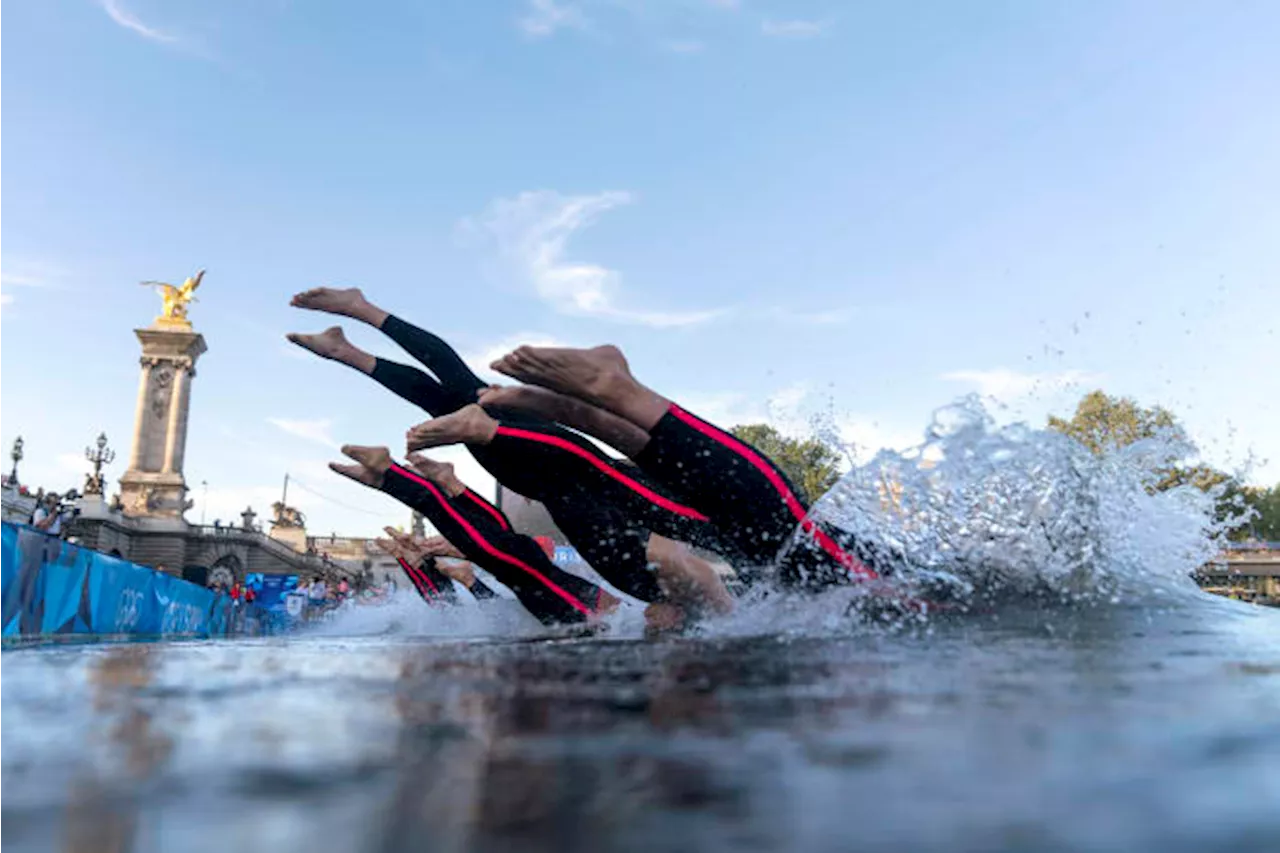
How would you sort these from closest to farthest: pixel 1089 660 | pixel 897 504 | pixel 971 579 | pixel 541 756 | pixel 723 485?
1. pixel 541 756
2. pixel 1089 660
3. pixel 723 485
4. pixel 971 579
5. pixel 897 504

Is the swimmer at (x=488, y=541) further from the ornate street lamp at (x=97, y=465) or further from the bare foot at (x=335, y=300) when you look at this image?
the ornate street lamp at (x=97, y=465)

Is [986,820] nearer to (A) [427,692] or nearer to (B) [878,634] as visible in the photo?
(A) [427,692]

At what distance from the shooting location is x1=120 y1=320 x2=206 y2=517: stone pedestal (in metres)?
44.7

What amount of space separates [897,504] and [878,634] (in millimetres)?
1110

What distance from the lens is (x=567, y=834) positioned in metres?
0.67

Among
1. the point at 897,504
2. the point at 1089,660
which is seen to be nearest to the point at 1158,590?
the point at 897,504

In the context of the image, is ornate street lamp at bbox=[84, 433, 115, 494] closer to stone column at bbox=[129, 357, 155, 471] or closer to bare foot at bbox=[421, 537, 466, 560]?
stone column at bbox=[129, 357, 155, 471]

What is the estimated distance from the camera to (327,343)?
18.8 feet

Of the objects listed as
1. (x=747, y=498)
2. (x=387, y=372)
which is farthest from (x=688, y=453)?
(x=387, y=372)

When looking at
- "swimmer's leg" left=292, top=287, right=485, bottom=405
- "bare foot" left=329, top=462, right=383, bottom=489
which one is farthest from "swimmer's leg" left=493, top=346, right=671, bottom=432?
"bare foot" left=329, top=462, right=383, bottom=489

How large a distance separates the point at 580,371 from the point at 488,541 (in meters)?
3.76

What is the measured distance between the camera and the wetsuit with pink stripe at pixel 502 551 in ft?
21.1

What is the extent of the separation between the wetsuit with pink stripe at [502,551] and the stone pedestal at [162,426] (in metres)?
42.7

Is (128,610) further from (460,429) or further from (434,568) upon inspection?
(460,429)
